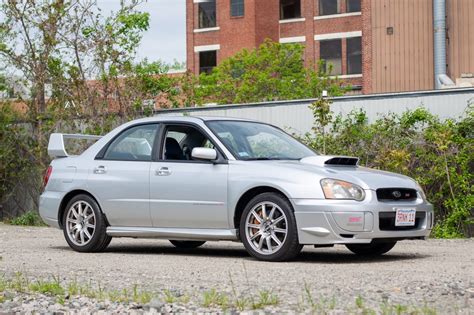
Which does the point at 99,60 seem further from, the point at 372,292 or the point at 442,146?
the point at 372,292

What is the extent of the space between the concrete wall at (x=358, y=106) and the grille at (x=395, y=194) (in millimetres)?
7220

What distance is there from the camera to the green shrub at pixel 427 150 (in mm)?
17172

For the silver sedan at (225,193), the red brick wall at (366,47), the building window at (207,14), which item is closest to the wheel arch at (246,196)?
the silver sedan at (225,193)

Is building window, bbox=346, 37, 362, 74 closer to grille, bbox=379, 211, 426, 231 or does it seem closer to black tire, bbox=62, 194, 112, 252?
black tire, bbox=62, 194, 112, 252

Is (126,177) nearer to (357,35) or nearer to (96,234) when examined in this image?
(96,234)

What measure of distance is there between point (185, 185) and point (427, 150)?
710 centimetres

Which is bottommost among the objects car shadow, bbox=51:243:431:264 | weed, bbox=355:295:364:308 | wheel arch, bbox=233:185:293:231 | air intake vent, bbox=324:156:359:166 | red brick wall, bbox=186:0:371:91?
car shadow, bbox=51:243:431:264

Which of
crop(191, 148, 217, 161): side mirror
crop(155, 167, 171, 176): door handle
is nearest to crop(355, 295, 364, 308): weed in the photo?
crop(191, 148, 217, 161): side mirror

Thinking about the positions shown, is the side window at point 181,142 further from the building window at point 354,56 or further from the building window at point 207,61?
the building window at point 207,61

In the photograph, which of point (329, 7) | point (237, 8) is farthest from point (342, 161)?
point (237, 8)

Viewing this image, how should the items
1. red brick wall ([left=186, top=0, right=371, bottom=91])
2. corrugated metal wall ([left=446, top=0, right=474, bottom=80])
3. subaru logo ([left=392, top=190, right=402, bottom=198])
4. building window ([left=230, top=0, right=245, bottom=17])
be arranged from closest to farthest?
subaru logo ([left=392, top=190, right=402, bottom=198]) < corrugated metal wall ([left=446, top=0, right=474, bottom=80]) < red brick wall ([left=186, top=0, right=371, bottom=91]) < building window ([left=230, top=0, right=245, bottom=17])

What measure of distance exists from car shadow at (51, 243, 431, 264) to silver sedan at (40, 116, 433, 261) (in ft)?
0.68

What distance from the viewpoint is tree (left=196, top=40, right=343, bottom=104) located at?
1789 inches

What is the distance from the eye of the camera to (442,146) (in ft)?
56.8
